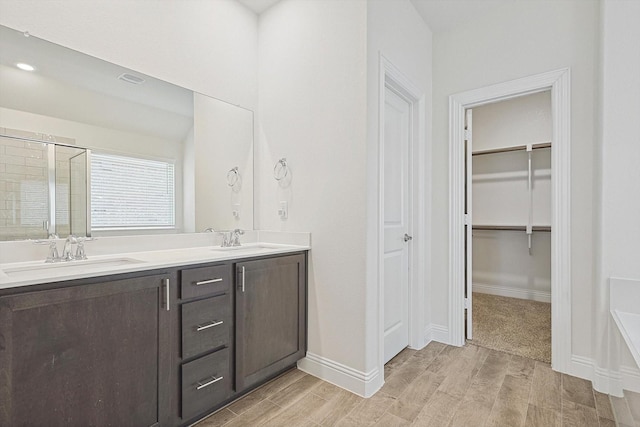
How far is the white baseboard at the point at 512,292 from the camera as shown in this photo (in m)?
3.94

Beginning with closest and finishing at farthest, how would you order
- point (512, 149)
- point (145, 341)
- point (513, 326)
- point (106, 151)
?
point (145, 341), point (106, 151), point (513, 326), point (512, 149)

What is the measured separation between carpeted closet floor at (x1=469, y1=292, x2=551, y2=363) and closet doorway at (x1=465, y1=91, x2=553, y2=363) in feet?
0.04

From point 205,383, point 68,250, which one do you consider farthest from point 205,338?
point 68,250

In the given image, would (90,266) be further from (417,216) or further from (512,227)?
(512,227)

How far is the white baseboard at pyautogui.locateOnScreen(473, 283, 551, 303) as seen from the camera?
3939mm

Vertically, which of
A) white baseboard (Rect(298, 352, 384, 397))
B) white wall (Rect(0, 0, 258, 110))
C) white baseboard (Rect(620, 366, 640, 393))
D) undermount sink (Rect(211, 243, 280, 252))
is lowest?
white baseboard (Rect(298, 352, 384, 397))

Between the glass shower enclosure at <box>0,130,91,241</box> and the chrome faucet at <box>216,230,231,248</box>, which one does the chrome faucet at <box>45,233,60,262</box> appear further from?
the chrome faucet at <box>216,230,231,248</box>

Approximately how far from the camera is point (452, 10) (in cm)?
264

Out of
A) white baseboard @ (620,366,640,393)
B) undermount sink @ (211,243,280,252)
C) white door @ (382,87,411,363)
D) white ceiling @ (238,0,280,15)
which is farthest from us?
white ceiling @ (238,0,280,15)

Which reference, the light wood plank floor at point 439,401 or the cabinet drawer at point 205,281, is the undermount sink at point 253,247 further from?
the light wood plank floor at point 439,401

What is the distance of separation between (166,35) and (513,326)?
3871mm

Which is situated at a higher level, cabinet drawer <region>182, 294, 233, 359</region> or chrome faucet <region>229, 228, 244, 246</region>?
chrome faucet <region>229, 228, 244, 246</region>

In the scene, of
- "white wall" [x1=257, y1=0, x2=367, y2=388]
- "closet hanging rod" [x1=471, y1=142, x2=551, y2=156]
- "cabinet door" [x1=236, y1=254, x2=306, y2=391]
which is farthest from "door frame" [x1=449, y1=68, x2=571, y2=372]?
"cabinet door" [x1=236, y1=254, x2=306, y2=391]

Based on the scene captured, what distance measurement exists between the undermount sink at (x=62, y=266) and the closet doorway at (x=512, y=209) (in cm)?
341
